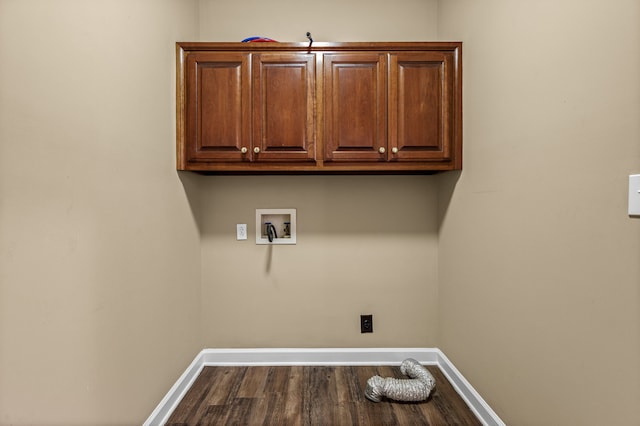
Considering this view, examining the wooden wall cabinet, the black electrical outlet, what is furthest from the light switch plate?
the black electrical outlet

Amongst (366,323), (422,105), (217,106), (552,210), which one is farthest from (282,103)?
(366,323)

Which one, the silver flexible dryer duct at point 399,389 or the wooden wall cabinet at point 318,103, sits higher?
the wooden wall cabinet at point 318,103

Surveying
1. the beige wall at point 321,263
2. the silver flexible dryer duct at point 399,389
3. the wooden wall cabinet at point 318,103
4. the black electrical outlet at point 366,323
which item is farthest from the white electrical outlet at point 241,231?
the silver flexible dryer duct at point 399,389

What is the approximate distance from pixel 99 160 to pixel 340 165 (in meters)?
1.19

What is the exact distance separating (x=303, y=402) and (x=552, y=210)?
155cm

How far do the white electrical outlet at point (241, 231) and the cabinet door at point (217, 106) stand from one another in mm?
532

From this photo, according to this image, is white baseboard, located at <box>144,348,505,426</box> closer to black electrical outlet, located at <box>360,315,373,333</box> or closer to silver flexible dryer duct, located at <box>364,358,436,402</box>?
black electrical outlet, located at <box>360,315,373,333</box>

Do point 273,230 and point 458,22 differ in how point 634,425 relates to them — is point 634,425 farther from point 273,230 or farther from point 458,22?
point 458,22

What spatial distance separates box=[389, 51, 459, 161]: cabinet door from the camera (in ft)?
6.17

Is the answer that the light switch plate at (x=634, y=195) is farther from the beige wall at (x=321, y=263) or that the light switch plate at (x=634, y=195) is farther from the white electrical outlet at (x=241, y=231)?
the white electrical outlet at (x=241, y=231)

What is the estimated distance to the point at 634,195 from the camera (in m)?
0.86

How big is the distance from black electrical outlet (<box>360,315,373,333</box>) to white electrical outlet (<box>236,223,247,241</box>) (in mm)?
1000

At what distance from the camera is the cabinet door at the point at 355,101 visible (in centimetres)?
189

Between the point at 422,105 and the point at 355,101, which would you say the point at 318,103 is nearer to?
the point at 355,101
